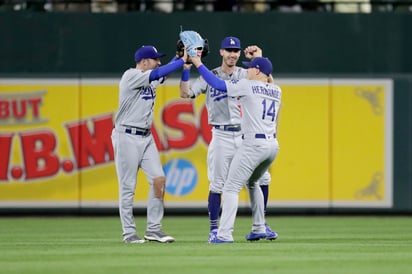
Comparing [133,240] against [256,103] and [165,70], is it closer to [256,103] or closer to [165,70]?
[165,70]

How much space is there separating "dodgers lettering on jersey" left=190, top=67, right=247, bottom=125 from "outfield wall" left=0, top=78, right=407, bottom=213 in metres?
5.16

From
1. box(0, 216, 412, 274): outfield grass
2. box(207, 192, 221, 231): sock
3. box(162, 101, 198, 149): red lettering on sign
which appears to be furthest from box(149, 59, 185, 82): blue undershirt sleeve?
box(162, 101, 198, 149): red lettering on sign

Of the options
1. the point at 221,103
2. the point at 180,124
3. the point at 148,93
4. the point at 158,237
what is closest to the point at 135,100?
the point at 148,93

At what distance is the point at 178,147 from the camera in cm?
1781

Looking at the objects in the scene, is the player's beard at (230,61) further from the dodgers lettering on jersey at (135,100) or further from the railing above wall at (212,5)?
the railing above wall at (212,5)

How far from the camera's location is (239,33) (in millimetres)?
18172

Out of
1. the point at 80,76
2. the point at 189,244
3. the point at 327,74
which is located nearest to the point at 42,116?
the point at 80,76

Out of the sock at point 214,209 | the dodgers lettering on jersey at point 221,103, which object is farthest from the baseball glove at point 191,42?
the sock at point 214,209

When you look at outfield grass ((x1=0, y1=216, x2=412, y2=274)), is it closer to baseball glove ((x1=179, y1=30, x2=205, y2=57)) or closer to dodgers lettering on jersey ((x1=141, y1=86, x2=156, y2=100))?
dodgers lettering on jersey ((x1=141, y1=86, x2=156, y2=100))

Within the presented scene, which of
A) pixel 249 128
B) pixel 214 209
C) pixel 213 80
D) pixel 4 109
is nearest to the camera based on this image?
pixel 213 80

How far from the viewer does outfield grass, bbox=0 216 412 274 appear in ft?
31.0

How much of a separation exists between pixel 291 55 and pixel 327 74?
737mm

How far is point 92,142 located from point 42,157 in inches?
28.6

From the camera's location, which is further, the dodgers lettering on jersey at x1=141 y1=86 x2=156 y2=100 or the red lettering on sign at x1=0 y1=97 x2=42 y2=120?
the red lettering on sign at x1=0 y1=97 x2=42 y2=120
